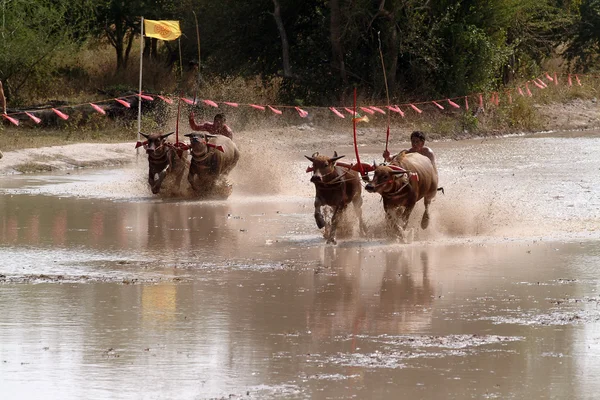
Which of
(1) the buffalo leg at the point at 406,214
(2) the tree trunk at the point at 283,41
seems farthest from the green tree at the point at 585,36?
(1) the buffalo leg at the point at 406,214

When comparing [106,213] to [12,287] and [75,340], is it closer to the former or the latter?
[12,287]

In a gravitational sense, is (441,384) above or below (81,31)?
below

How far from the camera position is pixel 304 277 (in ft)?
41.7

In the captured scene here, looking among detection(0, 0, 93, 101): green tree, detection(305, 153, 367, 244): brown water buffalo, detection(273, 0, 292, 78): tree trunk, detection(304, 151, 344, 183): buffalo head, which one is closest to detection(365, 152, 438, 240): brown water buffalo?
detection(305, 153, 367, 244): brown water buffalo

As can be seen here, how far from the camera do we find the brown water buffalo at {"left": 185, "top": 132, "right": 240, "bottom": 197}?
2011 centimetres

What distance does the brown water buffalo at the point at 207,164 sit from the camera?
20109mm

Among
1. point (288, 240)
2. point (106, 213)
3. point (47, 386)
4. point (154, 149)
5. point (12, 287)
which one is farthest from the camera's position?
point (154, 149)

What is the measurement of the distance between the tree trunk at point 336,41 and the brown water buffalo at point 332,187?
22.1 metres

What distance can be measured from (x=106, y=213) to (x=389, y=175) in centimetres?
554

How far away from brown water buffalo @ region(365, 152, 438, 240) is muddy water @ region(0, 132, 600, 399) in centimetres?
38

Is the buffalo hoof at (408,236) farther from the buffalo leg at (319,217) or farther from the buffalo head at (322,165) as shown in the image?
the buffalo head at (322,165)

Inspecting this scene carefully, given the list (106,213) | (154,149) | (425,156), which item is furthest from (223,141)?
(425,156)

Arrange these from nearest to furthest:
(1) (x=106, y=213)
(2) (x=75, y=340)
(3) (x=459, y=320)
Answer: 1. (2) (x=75, y=340)
2. (3) (x=459, y=320)
3. (1) (x=106, y=213)

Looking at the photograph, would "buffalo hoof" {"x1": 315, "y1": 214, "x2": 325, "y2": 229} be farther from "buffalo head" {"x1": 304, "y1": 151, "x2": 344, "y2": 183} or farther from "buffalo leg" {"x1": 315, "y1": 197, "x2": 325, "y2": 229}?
"buffalo head" {"x1": 304, "y1": 151, "x2": 344, "y2": 183}
